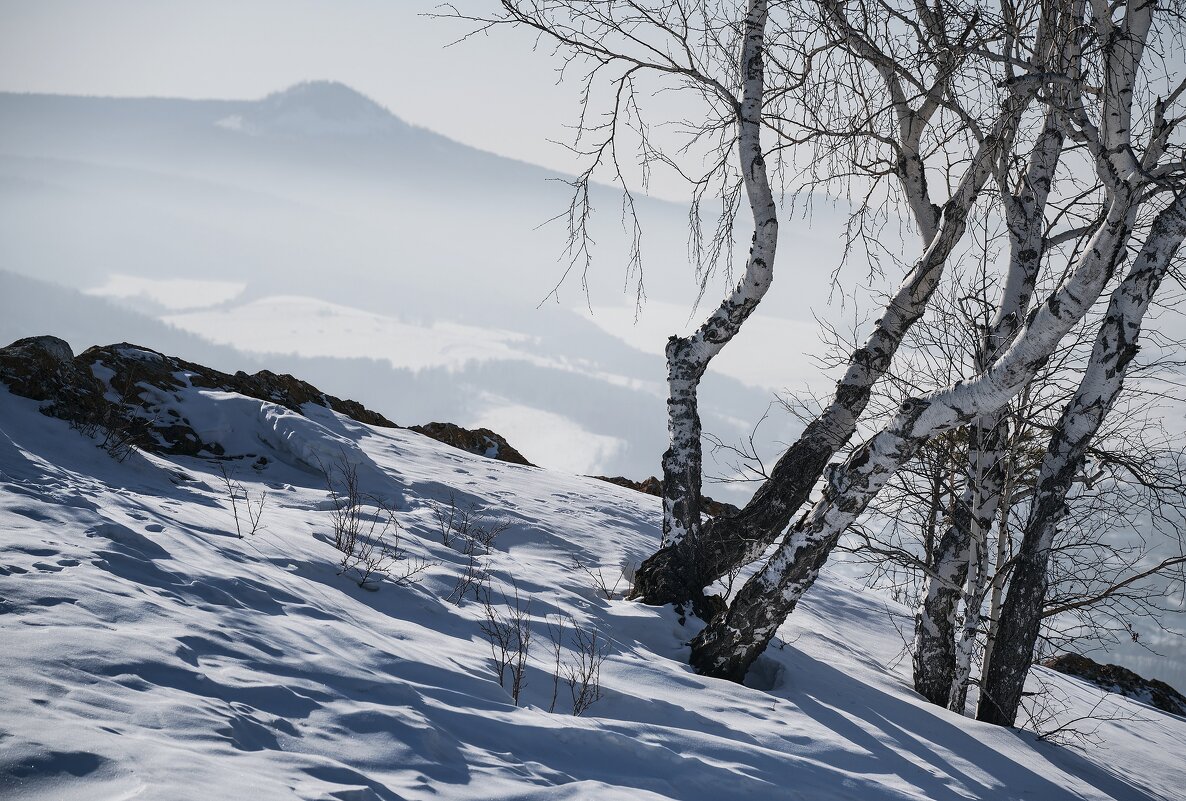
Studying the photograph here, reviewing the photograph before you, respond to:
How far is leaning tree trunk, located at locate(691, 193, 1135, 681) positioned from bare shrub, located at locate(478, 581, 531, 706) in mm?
1172

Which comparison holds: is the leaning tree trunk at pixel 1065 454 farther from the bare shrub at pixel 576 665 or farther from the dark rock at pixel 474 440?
the dark rock at pixel 474 440

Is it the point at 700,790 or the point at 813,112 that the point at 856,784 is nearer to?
the point at 700,790

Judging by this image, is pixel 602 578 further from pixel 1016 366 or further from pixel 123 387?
pixel 123 387

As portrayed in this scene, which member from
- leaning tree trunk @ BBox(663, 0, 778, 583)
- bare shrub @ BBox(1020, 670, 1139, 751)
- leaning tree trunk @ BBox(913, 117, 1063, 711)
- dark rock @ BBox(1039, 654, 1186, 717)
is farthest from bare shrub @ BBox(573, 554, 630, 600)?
dark rock @ BBox(1039, 654, 1186, 717)

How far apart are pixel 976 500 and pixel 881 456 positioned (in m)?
1.36

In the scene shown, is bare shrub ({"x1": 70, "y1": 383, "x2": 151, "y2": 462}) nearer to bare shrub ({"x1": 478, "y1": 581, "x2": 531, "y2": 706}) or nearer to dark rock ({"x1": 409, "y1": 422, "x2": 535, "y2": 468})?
bare shrub ({"x1": 478, "y1": 581, "x2": 531, "y2": 706})

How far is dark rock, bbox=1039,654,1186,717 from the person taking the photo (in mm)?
8508

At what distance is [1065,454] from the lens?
4.36m

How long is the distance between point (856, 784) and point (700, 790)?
89cm

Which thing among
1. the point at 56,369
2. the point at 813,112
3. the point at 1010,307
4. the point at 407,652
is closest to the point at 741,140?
the point at 813,112

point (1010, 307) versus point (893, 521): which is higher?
point (1010, 307)

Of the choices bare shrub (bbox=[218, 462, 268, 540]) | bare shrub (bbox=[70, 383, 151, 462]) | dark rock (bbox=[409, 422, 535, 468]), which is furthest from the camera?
dark rock (bbox=[409, 422, 535, 468])

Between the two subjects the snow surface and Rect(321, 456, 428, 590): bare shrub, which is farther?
Rect(321, 456, 428, 590): bare shrub

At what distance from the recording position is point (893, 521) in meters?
6.04
